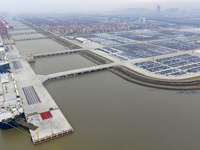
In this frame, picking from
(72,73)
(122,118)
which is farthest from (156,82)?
(72,73)

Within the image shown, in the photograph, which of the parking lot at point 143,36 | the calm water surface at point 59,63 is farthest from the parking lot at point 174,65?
the parking lot at point 143,36

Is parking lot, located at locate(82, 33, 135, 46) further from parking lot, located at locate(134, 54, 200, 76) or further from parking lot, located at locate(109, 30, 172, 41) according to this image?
parking lot, located at locate(134, 54, 200, 76)

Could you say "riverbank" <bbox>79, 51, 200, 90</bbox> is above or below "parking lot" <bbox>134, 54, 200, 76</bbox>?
below

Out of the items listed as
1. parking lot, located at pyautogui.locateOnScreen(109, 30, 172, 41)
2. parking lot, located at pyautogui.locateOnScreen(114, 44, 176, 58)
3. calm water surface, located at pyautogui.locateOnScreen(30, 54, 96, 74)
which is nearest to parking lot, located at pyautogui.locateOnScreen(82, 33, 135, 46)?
parking lot, located at pyautogui.locateOnScreen(109, 30, 172, 41)

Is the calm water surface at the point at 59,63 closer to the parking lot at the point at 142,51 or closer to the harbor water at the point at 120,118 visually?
the harbor water at the point at 120,118

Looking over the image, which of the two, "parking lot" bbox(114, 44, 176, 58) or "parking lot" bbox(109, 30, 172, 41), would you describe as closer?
"parking lot" bbox(114, 44, 176, 58)

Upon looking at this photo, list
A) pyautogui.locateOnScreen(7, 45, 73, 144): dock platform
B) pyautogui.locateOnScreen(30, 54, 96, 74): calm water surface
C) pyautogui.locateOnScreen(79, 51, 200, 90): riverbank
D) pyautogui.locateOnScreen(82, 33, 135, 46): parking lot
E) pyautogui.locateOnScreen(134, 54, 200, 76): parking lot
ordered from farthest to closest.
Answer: pyautogui.locateOnScreen(82, 33, 135, 46): parking lot, pyautogui.locateOnScreen(30, 54, 96, 74): calm water surface, pyautogui.locateOnScreen(134, 54, 200, 76): parking lot, pyautogui.locateOnScreen(79, 51, 200, 90): riverbank, pyautogui.locateOnScreen(7, 45, 73, 144): dock platform

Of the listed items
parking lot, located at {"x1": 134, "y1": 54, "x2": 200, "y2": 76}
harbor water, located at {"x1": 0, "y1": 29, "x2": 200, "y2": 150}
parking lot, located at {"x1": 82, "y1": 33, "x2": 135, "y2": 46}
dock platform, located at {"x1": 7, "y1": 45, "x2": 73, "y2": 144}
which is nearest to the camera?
harbor water, located at {"x1": 0, "y1": 29, "x2": 200, "y2": 150}

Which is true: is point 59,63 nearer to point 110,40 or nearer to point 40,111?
point 40,111

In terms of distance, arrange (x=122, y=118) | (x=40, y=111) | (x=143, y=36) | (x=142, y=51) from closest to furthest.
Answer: (x=122, y=118) < (x=40, y=111) < (x=142, y=51) < (x=143, y=36)
